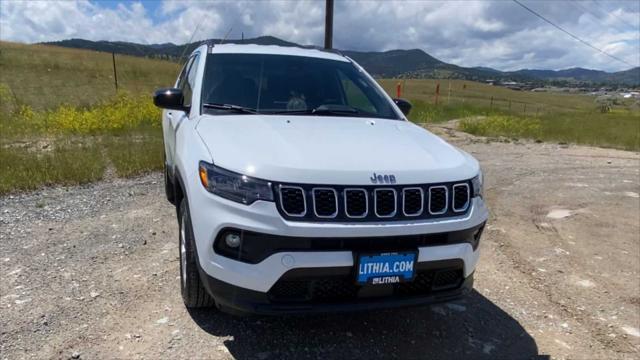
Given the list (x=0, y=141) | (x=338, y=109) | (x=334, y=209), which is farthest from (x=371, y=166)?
(x=0, y=141)

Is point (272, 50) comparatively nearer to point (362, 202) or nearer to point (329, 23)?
point (362, 202)

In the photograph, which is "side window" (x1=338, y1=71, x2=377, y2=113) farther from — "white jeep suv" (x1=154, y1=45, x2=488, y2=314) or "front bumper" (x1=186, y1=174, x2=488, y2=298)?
"front bumper" (x1=186, y1=174, x2=488, y2=298)

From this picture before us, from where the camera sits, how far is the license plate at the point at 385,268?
7.92 ft

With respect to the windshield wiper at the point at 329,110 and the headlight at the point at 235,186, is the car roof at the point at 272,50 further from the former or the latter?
the headlight at the point at 235,186

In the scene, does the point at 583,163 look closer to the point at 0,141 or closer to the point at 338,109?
the point at 338,109

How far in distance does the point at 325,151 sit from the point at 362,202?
1.24 feet

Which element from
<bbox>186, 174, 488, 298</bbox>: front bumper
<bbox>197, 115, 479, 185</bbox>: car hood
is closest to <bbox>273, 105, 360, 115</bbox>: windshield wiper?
<bbox>197, 115, 479, 185</bbox>: car hood

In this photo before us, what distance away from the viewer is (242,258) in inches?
93.7

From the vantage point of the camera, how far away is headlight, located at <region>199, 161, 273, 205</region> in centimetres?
235

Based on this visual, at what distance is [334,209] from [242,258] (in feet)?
1.65

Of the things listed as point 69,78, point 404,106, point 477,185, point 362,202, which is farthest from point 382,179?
point 69,78

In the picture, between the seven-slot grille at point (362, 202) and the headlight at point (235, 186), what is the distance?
77 millimetres

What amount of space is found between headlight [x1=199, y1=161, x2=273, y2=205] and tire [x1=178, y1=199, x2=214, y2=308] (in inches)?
14.6

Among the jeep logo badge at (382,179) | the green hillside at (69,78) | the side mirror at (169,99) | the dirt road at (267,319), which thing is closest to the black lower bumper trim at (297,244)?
the jeep logo badge at (382,179)
